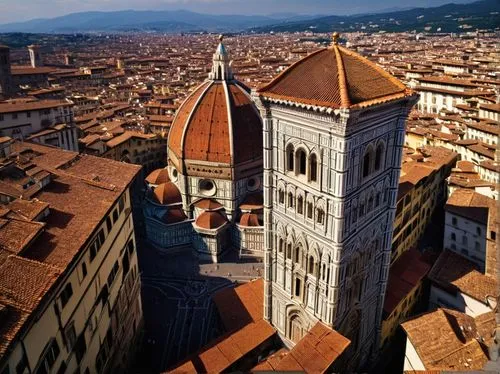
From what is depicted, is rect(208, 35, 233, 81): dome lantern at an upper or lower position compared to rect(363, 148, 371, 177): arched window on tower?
upper

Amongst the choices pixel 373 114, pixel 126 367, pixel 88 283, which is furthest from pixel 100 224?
pixel 373 114

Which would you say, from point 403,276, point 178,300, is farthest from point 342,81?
point 178,300

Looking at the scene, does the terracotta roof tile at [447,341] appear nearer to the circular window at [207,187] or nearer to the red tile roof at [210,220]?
the red tile roof at [210,220]

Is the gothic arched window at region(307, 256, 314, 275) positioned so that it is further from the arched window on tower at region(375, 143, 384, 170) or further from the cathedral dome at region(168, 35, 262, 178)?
the cathedral dome at region(168, 35, 262, 178)

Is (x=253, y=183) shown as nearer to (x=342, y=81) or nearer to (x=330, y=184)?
(x=330, y=184)

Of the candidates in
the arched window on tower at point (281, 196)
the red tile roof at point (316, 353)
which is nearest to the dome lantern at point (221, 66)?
the arched window on tower at point (281, 196)

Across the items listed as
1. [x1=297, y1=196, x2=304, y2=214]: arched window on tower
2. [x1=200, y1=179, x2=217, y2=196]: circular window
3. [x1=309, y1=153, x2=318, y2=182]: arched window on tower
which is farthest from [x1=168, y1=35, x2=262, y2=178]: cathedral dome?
[x1=309, y1=153, x2=318, y2=182]: arched window on tower
